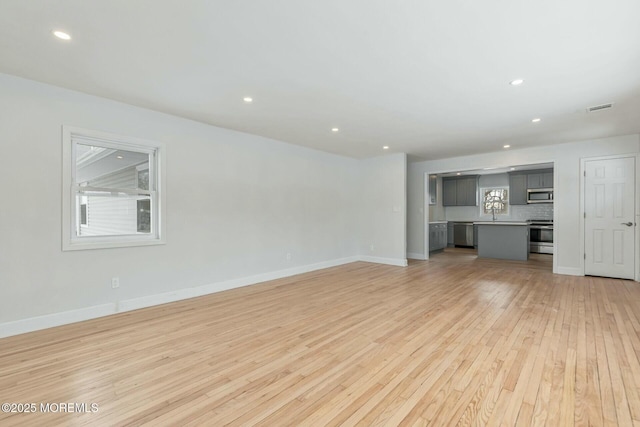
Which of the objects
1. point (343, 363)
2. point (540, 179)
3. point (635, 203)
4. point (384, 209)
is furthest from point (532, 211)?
point (343, 363)

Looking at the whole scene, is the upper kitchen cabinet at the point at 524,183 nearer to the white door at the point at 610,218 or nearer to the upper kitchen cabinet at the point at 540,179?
the upper kitchen cabinet at the point at 540,179

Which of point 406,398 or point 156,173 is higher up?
point 156,173

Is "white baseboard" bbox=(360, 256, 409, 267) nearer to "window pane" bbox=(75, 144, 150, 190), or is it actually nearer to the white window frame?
the white window frame

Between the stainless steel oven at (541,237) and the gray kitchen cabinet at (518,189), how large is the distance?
797 millimetres

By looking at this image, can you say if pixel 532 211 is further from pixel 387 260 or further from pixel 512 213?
pixel 387 260

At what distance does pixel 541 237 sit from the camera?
27.7 ft

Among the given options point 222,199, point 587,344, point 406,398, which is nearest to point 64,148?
point 222,199

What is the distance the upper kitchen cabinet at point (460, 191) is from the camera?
392 inches

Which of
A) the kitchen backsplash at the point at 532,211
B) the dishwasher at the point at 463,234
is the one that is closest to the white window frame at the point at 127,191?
the dishwasher at the point at 463,234

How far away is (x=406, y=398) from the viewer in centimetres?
193

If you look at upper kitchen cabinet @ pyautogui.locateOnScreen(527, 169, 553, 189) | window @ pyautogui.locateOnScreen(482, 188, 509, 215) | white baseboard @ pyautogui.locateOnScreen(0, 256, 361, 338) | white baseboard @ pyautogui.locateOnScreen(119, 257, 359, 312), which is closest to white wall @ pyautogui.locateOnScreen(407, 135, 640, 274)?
→ upper kitchen cabinet @ pyautogui.locateOnScreen(527, 169, 553, 189)

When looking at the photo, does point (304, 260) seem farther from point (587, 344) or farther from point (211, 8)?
point (211, 8)

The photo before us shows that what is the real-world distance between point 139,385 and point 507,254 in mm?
8246

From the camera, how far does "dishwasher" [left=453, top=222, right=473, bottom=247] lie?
9953 mm
